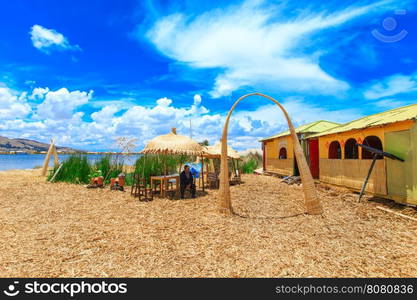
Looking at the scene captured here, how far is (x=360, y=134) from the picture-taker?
10.5 m

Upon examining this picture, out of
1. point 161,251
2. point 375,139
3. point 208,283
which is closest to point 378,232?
point 208,283

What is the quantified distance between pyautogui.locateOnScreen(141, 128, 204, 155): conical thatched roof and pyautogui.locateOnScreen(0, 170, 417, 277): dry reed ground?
2319 millimetres

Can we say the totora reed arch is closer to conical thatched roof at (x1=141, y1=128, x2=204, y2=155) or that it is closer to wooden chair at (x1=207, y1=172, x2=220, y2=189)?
conical thatched roof at (x1=141, y1=128, x2=204, y2=155)

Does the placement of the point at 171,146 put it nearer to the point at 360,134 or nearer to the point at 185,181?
the point at 185,181

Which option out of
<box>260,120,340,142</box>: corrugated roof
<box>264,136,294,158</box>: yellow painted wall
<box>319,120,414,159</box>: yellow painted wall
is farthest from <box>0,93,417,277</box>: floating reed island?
<box>264,136,294,158</box>: yellow painted wall

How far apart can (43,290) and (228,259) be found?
279cm

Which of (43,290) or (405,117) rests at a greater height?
(405,117)

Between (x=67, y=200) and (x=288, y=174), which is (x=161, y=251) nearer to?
(x=67, y=200)

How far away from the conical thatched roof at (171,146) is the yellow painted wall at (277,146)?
789cm

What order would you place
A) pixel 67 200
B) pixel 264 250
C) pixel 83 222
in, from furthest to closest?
1. pixel 67 200
2. pixel 83 222
3. pixel 264 250

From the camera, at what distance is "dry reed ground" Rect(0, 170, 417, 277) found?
4.25 metres

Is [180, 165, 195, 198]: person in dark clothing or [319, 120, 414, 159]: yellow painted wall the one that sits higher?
[319, 120, 414, 159]: yellow painted wall

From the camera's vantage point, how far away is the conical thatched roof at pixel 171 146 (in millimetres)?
10656

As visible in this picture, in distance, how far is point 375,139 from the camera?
14.0m
